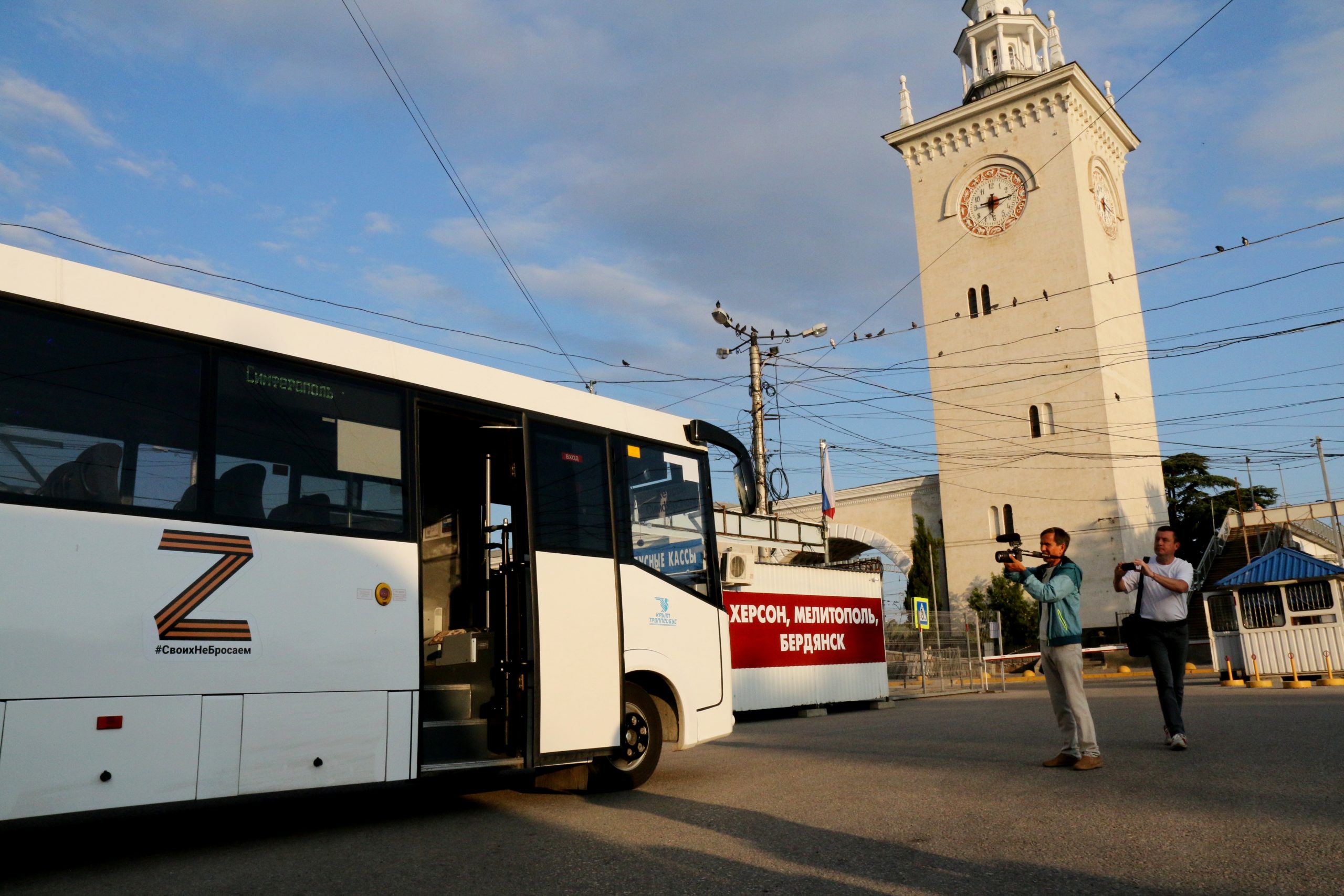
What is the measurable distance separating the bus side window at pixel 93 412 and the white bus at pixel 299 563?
0.01 meters

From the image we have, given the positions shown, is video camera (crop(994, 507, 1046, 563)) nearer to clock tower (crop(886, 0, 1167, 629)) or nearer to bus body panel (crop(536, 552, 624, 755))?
bus body panel (crop(536, 552, 624, 755))

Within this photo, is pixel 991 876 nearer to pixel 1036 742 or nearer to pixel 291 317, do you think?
pixel 291 317

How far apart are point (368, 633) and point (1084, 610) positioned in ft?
139

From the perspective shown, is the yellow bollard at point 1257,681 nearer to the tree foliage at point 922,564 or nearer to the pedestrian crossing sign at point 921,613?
the pedestrian crossing sign at point 921,613

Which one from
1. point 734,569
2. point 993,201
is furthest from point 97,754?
point 993,201

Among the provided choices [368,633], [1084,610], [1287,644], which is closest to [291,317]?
[368,633]

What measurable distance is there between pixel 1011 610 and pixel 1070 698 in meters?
37.3

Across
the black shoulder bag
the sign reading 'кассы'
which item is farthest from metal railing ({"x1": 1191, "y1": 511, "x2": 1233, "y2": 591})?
the black shoulder bag

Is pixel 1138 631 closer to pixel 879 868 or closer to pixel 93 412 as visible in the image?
pixel 879 868

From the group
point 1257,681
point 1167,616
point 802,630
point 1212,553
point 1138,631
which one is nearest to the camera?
point 1167,616

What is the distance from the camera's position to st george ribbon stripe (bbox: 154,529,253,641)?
5.62 metres

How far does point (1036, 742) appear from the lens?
10.5 metres

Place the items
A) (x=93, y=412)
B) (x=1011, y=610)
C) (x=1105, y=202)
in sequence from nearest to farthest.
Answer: (x=93, y=412) → (x=1011, y=610) → (x=1105, y=202)

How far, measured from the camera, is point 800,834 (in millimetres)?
5832
